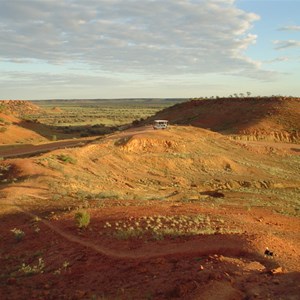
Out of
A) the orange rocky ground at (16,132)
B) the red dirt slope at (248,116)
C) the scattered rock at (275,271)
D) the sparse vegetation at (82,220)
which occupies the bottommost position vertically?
the orange rocky ground at (16,132)

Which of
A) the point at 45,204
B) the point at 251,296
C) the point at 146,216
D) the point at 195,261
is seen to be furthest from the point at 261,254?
the point at 45,204

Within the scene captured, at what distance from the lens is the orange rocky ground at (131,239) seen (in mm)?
9305

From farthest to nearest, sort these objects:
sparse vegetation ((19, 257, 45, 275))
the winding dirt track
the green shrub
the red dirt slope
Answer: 1. the red dirt slope
2. the green shrub
3. sparse vegetation ((19, 257, 45, 275))
4. the winding dirt track

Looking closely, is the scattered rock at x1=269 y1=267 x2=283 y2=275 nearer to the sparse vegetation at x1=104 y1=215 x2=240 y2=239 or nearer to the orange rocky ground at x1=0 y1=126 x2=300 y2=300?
the orange rocky ground at x1=0 y1=126 x2=300 y2=300

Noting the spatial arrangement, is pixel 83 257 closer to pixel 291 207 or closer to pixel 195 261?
pixel 195 261

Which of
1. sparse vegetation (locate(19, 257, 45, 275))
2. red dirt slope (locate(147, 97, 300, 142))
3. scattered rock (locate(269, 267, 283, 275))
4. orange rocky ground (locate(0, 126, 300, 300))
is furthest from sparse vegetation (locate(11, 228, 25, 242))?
red dirt slope (locate(147, 97, 300, 142))

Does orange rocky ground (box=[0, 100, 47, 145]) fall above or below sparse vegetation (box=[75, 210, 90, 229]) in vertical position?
below

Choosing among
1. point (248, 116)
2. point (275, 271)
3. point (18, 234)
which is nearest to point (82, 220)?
point (18, 234)

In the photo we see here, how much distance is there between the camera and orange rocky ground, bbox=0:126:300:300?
9305 mm

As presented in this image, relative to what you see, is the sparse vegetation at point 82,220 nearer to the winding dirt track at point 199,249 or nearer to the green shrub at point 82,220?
the green shrub at point 82,220

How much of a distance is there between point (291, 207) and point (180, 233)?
38.2 feet

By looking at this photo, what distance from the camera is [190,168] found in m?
30.1

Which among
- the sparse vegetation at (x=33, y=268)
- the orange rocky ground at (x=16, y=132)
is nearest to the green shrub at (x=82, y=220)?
the sparse vegetation at (x=33, y=268)

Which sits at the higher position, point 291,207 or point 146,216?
point 146,216
